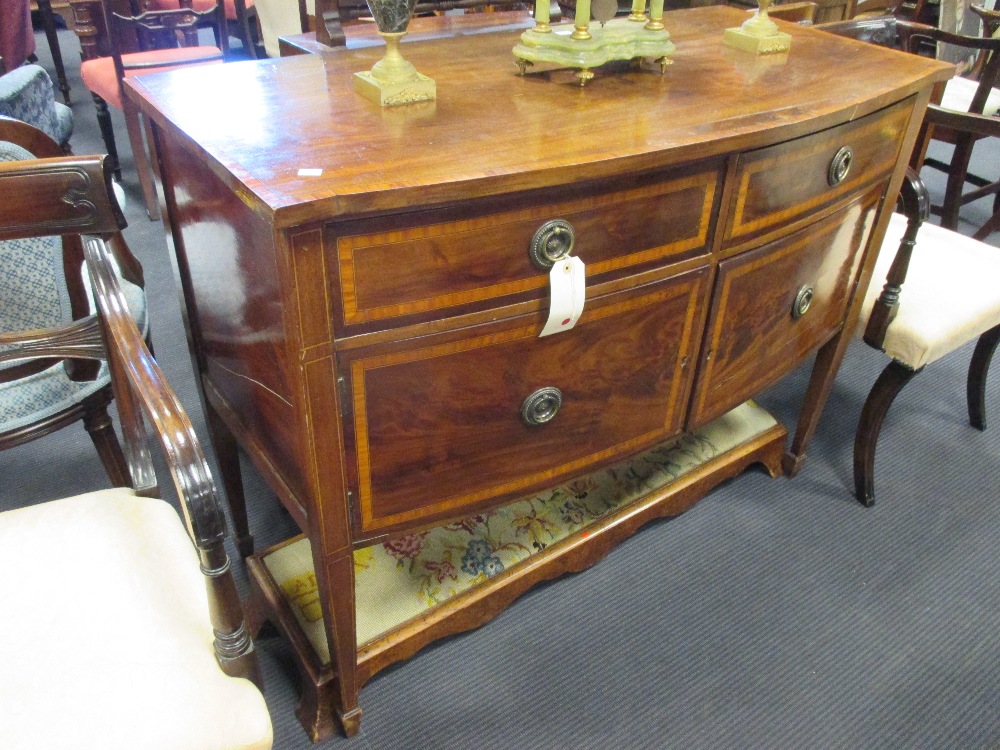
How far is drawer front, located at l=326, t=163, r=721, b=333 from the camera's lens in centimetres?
78

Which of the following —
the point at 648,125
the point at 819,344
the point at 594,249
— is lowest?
the point at 819,344

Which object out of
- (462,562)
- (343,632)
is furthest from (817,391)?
(343,632)

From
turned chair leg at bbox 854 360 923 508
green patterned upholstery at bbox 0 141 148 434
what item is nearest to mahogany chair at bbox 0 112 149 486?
green patterned upholstery at bbox 0 141 148 434

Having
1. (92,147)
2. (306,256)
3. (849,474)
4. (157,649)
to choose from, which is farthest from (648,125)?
(92,147)

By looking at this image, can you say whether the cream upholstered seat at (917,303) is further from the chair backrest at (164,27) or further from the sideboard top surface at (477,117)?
the chair backrest at (164,27)

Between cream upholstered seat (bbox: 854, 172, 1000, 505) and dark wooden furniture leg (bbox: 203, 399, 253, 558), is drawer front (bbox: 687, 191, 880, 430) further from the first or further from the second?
dark wooden furniture leg (bbox: 203, 399, 253, 558)

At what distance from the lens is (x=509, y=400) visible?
966mm

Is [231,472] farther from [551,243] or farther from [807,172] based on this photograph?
[807,172]

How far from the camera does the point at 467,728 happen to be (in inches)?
47.3

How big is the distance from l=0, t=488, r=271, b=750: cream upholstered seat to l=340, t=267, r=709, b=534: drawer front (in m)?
0.23

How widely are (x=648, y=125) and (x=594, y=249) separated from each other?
0.54ft

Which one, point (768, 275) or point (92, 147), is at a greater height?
point (768, 275)

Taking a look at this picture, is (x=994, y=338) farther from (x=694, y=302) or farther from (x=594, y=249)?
(x=594, y=249)

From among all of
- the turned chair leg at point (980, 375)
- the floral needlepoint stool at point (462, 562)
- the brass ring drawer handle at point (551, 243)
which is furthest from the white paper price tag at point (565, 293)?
the turned chair leg at point (980, 375)
